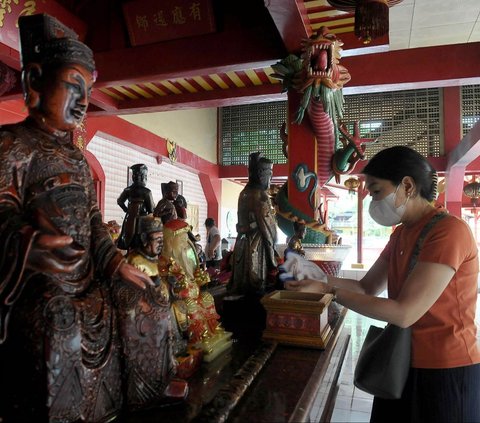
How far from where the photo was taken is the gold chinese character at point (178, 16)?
12.0ft

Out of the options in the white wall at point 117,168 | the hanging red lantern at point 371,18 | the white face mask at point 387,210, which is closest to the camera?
the white face mask at point 387,210

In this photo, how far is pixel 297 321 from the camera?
171 centimetres

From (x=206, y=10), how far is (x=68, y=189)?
3077mm

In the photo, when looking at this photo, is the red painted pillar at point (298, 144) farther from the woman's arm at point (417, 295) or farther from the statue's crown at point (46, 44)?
the statue's crown at point (46, 44)

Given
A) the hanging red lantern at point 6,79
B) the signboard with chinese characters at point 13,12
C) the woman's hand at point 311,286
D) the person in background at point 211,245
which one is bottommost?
the person in background at point 211,245

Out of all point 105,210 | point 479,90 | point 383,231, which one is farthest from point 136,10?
point 383,231

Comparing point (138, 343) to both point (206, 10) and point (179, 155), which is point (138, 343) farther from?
point (179, 155)

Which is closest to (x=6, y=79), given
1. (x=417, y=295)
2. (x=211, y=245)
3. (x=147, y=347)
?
(x=211, y=245)

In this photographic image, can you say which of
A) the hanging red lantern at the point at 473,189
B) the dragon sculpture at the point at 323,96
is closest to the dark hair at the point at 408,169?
the dragon sculpture at the point at 323,96

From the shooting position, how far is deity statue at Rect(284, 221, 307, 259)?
2.43 metres

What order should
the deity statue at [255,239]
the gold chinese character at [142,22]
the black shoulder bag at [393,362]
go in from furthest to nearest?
the gold chinese character at [142,22]
the deity statue at [255,239]
the black shoulder bag at [393,362]

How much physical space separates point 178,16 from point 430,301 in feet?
11.5

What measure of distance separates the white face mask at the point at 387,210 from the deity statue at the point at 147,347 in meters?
0.75

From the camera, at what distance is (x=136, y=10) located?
379 cm
